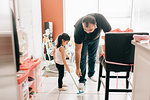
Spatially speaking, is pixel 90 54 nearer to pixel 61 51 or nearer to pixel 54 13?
pixel 61 51

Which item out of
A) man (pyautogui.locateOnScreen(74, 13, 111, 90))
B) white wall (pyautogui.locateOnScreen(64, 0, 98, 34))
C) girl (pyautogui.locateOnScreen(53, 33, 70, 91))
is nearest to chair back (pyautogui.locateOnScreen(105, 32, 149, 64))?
man (pyautogui.locateOnScreen(74, 13, 111, 90))

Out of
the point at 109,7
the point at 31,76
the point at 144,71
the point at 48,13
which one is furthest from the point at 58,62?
the point at 109,7

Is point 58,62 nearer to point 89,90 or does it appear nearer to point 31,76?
point 31,76

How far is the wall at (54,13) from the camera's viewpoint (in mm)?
3712

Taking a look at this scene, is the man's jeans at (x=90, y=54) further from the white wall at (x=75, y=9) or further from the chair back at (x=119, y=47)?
the white wall at (x=75, y=9)

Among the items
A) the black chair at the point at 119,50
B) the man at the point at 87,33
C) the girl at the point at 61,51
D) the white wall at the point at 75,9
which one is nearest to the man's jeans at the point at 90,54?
the man at the point at 87,33

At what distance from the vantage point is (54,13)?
3762 millimetres

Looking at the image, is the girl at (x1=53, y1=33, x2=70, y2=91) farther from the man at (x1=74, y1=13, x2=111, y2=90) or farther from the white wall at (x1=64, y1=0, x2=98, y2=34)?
the white wall at (x1=64, y1=0, x2=98, y2=34)

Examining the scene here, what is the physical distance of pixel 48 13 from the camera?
3.76 metres

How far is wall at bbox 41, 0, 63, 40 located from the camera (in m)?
3.71

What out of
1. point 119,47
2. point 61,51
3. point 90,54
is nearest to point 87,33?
point 61,51

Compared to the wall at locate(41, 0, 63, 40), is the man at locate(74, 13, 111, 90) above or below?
below

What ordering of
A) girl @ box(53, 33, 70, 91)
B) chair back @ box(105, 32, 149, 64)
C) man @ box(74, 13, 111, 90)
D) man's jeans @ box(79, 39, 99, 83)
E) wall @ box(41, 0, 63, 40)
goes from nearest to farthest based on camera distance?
chair back @ box(105, 32, 149, 64) → man @ box(74, 13, 111, 90) → girl @ box(53, 33, 70, 91) → man's jeans @ box(79, 39, 99, 83) → wall @ box(41, 0, 63, 40)

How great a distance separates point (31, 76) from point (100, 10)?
2.52 meters
